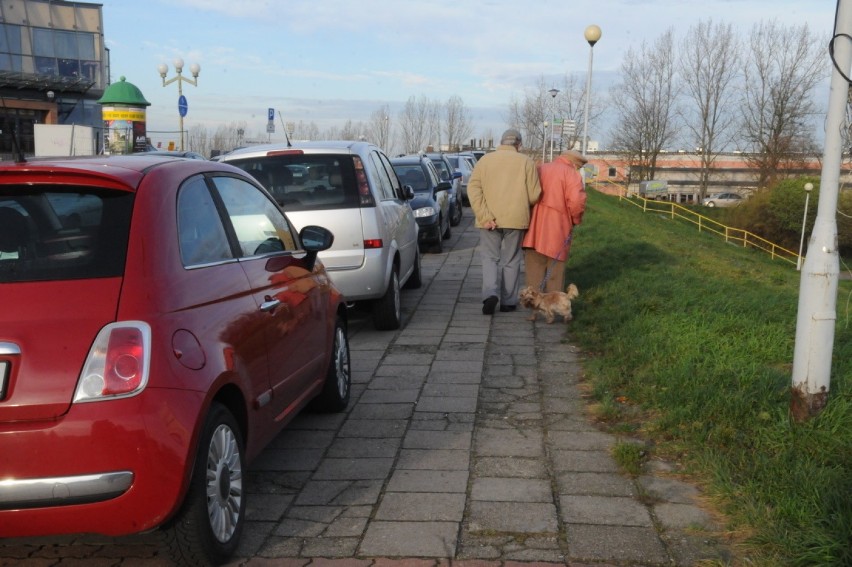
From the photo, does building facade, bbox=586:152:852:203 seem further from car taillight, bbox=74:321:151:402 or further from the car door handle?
car taillight, bbox=74:321:151:402

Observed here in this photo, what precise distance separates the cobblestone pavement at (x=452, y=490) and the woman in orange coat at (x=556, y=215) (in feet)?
7.82

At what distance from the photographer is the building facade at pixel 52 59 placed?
152 ft

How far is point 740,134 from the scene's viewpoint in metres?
67.6

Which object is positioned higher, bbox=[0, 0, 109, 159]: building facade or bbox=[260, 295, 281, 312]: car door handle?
bbox=[0, 0, 109, 159]: building facade

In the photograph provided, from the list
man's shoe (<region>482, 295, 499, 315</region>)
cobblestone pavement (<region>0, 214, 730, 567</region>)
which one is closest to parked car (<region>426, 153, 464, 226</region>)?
man's shoe (<region>482, 295, 499, 315</region>)

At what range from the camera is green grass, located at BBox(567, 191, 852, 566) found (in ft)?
12.6

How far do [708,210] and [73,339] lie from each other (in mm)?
67384

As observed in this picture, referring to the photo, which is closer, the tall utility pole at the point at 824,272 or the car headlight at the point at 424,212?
the tall utility pole at the point at 824,272

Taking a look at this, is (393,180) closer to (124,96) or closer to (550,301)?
(550,301)

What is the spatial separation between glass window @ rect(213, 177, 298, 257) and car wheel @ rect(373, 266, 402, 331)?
315 cm

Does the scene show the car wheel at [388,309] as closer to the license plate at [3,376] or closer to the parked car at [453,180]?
the license plate at [3,376]

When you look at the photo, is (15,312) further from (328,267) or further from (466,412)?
(328,267)

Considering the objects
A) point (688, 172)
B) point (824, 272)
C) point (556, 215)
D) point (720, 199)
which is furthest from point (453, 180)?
point (688, 172)

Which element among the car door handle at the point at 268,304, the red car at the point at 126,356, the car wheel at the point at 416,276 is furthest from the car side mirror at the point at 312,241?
the car wheel at the point at 416,276
